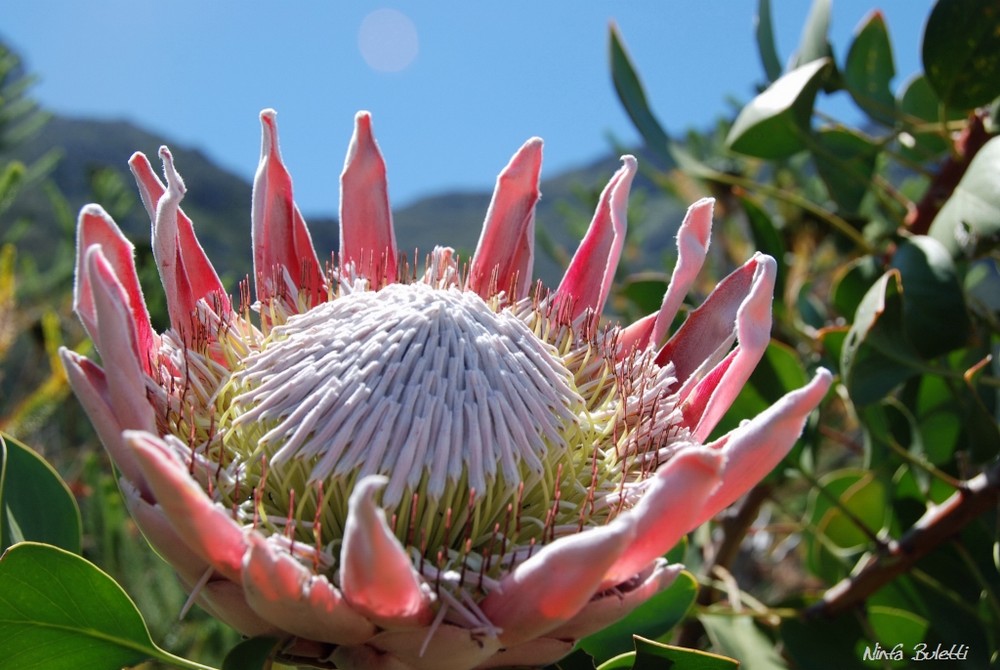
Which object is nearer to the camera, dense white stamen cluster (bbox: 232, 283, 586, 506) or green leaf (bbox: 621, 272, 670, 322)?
dense white stamen cluster (bbox: 232, 283, 586, 506)

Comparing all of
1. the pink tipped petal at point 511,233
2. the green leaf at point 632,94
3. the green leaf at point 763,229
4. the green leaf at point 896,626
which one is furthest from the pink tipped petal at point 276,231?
the green leaf at point 896,626

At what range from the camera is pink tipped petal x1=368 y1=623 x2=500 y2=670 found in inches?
41.9

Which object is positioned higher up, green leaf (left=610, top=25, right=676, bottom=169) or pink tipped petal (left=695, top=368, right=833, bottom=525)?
green leaf (left=610, top=25, right=676, bottom=169)

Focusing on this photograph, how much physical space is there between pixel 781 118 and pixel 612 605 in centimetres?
129

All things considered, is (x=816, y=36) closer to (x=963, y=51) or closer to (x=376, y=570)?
(x=963, y=51)

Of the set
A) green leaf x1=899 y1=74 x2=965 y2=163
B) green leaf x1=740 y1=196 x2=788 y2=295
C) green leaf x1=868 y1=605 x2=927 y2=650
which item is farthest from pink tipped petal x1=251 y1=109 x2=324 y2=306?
green leaf x1=899 y1=74 x2=965 y2=163

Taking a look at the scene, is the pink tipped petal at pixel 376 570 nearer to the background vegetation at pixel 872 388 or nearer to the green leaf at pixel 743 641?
the background vegetation at pixel 872 388

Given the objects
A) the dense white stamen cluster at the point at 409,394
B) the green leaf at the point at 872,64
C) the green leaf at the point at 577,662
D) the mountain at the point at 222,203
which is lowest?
the mountain at the point at 222,203

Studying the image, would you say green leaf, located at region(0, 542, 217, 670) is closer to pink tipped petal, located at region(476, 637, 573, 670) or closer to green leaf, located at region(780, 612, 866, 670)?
pink tipped petal, located at region(476, 637, 573, 670)

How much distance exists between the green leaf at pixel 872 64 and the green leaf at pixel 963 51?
0.24 meters

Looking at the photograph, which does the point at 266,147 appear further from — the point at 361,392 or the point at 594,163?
the point at 594,163

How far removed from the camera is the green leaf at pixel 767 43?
2.35 meters

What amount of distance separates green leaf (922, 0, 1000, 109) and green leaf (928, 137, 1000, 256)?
32 cm

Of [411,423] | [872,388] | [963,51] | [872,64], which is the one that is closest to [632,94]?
[872,64]
